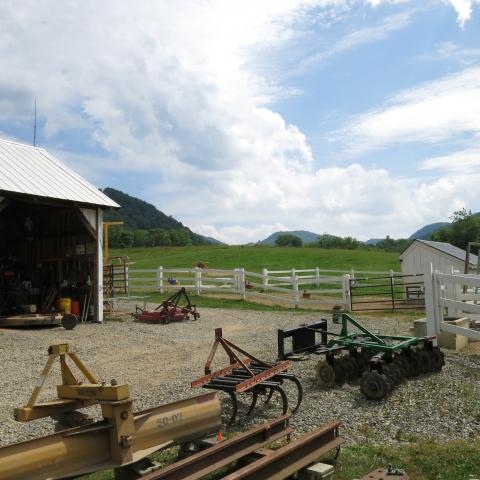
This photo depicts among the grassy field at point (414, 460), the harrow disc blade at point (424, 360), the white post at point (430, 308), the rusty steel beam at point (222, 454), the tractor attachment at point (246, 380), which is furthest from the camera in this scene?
the white post at point (430, 308)

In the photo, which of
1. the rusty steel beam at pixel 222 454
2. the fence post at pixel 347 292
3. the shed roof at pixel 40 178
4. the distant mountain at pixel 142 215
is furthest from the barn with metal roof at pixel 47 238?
the distant mountain at pixel 142 215

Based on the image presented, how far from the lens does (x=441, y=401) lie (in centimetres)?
722

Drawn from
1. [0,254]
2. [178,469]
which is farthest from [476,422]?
[0,254]

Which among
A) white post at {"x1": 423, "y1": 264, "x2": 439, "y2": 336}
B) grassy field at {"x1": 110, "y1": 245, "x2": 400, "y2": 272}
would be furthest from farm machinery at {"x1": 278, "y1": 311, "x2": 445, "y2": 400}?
grassy field at {"x1": 110, "y1": 245, "x2": 400, "y2": 272}

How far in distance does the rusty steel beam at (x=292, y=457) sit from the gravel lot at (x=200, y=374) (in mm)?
764

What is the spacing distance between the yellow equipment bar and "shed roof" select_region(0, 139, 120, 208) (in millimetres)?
11443

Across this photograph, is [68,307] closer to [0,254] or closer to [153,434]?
[0,254]

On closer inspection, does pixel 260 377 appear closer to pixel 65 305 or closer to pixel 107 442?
pixel 107 442

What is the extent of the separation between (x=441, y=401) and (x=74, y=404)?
479 cm

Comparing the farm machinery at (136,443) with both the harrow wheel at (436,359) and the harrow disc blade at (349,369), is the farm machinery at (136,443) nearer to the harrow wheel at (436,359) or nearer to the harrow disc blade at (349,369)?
the harrow disc blade at (349,369)

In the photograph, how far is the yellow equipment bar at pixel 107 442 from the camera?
393cm

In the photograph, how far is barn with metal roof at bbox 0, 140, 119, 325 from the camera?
1645 cm

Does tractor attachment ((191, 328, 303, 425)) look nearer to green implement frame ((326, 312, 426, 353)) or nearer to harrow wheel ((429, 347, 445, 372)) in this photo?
green implement frame ((326, 312, 426, 353))

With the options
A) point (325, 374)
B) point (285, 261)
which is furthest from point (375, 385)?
point (285, 261)
